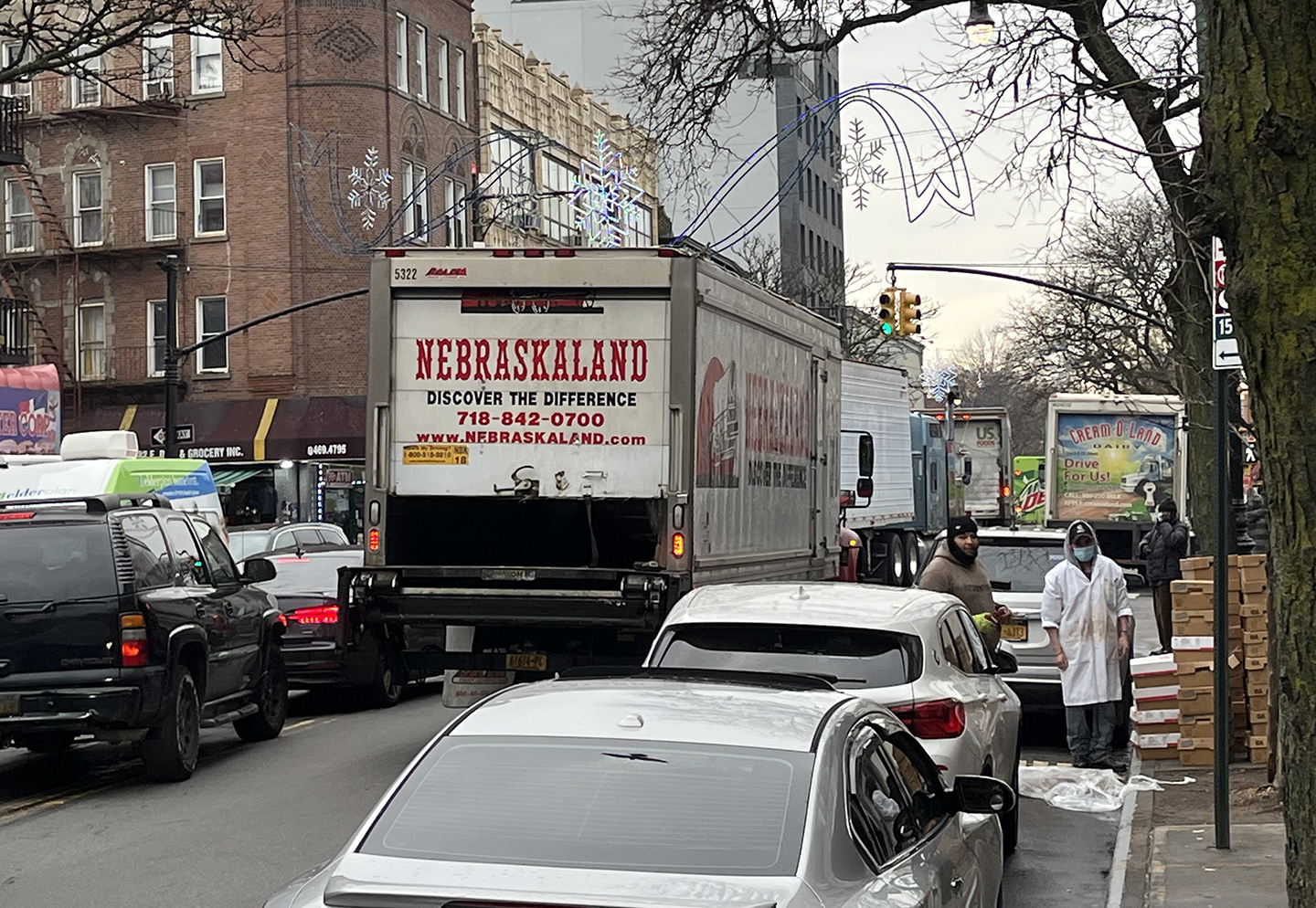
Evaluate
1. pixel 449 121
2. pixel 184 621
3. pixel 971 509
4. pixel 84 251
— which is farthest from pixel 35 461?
pixel 971 509

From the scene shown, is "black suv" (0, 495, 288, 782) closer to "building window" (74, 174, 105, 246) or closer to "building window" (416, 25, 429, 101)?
"building window" (74, 174, 105, 246)

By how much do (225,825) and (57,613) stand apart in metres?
2.23

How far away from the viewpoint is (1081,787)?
40.1 ft

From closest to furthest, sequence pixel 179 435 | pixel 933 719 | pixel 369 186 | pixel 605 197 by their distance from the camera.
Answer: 1. pixel 933 719
2. pixel 605 197
3. pixel 179 435
4. pixel 369 186

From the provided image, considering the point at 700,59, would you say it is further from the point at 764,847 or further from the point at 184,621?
the point at 764,847

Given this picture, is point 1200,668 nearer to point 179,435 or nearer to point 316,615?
point 316,615

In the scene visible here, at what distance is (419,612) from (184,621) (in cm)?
168

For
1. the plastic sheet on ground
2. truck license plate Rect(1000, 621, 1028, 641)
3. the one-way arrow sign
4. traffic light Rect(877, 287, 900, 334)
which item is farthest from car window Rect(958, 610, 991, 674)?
the one-way arrow sign

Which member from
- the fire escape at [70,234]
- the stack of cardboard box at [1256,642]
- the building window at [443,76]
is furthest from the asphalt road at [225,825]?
the building window at [443,76]

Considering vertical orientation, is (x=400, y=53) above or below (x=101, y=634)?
above

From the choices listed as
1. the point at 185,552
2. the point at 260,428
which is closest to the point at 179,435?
the point at 260,428

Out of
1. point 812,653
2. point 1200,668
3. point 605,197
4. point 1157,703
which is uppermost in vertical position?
point 605,197

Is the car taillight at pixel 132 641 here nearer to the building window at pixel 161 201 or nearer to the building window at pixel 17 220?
the building window at pixel 161 201

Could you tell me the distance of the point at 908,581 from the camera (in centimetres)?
3412
